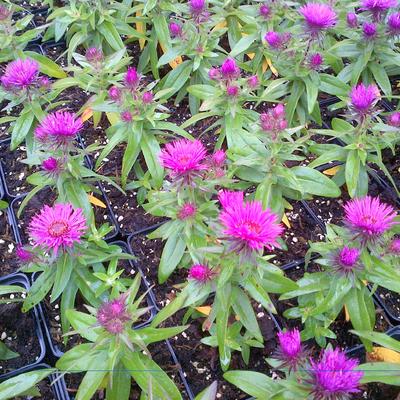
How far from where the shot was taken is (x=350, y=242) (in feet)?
4.85

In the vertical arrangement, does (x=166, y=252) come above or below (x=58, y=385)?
above

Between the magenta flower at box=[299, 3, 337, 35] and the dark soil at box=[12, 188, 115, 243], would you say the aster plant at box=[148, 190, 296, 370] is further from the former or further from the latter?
the magenta flower at box=[299, 3, 337, 35]

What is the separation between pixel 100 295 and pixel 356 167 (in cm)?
98

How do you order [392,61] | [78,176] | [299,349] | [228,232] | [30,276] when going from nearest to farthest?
[228,232]
[299,349]
[78,176]
[30,276]
[392,61]

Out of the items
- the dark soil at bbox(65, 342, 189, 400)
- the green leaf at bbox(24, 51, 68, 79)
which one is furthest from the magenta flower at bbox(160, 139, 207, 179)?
the green leaf at bbox(24, 51, 68, 79)

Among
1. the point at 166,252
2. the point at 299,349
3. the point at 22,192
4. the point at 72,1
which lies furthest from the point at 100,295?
the point at 72,1

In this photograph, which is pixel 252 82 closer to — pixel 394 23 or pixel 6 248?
pixel 394 23

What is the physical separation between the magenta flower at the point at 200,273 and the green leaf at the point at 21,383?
50cm

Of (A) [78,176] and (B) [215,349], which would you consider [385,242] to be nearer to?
(B) [215,349]

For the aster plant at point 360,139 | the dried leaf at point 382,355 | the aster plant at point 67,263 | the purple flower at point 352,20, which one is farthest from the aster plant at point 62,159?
the purple flower at point 352,20

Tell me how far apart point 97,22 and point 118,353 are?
5.60ft

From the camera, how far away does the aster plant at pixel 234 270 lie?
117 centimetres

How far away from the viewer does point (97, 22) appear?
2.56 meters

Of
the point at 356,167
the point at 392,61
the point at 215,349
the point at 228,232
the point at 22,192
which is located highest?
the point at 228,232
